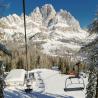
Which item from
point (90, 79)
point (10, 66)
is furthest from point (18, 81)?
point (10, 66)

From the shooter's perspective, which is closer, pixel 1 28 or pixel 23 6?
pixel 23 6

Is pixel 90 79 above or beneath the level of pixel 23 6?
beneath

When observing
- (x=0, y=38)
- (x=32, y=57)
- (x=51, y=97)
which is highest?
(x=32, y=57)

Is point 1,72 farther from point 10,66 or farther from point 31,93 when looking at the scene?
point 10,66

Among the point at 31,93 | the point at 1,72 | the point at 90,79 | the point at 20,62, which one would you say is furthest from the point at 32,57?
the point at 1,72

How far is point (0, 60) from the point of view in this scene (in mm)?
14883

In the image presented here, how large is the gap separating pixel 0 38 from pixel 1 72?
2.75 m

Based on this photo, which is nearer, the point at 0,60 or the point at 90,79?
the point at 0,60

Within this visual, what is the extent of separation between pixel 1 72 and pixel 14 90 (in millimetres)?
30988

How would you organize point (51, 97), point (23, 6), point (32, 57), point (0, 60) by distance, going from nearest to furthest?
point (23, 6) → point (0, 60) → point (51, 97) → point (32, 57)

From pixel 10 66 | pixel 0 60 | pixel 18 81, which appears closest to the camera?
pixel 0 60

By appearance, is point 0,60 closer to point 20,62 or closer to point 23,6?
point 23,6

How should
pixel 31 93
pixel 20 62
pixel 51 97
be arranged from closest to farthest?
pixel 51 97
pixel 31 93
pixel 20 62

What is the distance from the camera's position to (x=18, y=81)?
53.5m
